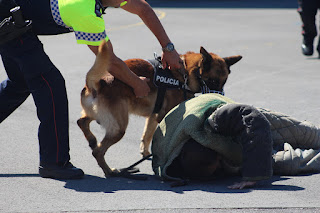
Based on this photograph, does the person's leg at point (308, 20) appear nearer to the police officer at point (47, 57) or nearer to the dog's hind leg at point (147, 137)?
the dog's hind leg at point (147, 137)

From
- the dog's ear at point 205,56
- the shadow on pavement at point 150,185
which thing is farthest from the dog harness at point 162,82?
the shadow on pavement at point 150,185

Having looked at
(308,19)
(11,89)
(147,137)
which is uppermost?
(11,89)

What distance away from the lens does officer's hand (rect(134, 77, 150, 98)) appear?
5.25 metres

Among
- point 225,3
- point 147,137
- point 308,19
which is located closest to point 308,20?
point 308,19

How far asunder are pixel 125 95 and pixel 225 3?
1579cm

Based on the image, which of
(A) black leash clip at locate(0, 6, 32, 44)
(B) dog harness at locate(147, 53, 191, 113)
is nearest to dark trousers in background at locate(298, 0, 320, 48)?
(B) dog harness at locate(147, 53, 191, 113)

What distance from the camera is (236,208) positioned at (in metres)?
4.22

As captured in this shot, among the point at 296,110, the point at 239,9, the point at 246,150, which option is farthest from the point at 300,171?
the point at 239,9

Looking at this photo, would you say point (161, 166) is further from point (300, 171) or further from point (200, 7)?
point (200, 7)

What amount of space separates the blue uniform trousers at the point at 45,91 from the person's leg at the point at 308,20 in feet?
22.6

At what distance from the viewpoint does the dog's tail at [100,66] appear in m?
4.72

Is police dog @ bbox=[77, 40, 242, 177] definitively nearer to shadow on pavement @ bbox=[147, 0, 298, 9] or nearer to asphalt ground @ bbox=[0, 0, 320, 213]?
asphalt ground @ bbox=[0, 0, 320, 213]

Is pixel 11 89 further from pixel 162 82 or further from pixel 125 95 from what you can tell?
pixel 162 82

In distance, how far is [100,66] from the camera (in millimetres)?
4863
